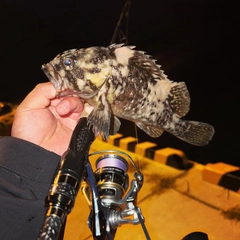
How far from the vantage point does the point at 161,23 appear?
Result: 13625mm

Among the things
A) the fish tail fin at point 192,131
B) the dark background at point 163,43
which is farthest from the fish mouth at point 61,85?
the dark background at point 163,43

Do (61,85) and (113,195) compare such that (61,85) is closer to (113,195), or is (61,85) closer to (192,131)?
(113,195)

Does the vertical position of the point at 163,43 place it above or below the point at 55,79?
below

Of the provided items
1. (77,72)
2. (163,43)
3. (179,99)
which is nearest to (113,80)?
(77,72)

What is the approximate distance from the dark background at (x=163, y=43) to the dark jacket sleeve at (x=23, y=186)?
13.6 feet

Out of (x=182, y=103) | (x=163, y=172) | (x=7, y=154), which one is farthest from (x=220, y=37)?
(x=7, y=154)

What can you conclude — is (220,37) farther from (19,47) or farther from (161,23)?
(19,47)

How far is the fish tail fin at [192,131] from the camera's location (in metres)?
1.85

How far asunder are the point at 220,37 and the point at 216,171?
322 inches

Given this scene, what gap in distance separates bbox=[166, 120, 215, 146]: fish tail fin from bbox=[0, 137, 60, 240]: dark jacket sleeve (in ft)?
2.75

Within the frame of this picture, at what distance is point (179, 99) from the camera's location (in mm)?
1794

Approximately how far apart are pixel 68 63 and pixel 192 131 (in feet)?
3.02

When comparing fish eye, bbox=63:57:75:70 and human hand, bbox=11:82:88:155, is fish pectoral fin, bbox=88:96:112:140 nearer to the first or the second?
human hand, bbox=11:82:88:155

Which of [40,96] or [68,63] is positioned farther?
[40,96]
